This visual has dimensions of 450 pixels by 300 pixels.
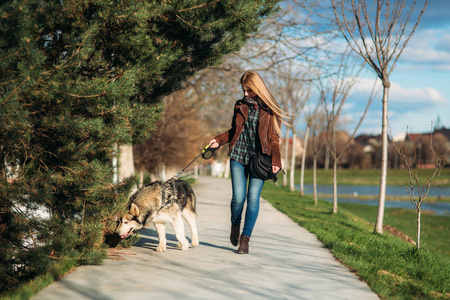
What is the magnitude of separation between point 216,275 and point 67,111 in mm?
2287

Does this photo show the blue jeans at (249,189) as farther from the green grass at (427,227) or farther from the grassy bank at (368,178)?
the grassy bank at (368,178)

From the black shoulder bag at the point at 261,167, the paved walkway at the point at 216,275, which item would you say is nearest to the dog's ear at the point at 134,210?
the paved walkway at the point at 216,275

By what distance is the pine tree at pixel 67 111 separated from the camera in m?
4.44

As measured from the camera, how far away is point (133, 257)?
601 centimetres

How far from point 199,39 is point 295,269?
11.3ft

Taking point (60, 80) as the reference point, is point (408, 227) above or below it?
below

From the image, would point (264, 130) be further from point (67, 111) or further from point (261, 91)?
point (67, 111)

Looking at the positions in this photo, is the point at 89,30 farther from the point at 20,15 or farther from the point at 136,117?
the point at 136,117

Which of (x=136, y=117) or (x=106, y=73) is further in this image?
(x=136, y=117)

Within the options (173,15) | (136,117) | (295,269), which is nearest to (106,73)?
(136,117)

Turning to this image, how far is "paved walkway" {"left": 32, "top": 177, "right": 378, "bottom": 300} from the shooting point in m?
4.31

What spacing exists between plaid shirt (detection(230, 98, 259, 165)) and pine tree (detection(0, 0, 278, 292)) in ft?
3.78

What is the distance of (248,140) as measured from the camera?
6.41 meters

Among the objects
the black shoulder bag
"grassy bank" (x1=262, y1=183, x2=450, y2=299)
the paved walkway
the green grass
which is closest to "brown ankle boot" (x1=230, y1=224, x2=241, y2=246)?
the paved walkway
